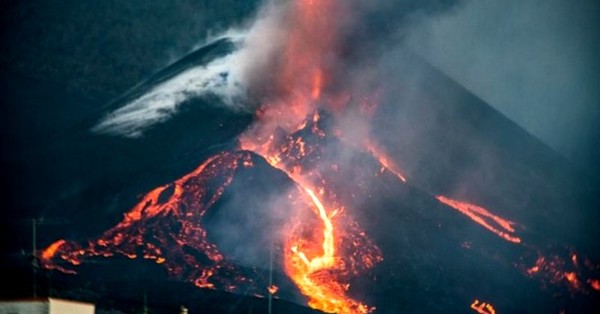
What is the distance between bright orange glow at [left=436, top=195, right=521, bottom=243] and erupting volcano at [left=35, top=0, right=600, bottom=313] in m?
0.08

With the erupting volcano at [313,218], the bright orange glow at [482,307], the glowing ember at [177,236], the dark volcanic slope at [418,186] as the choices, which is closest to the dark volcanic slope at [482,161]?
the dark volcanic slope at [418,186]

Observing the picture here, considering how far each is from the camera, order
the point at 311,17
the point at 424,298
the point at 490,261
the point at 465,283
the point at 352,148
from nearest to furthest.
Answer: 1. the point at 424,298
2. the point at 465,283
3. the point at 490,261
4. the point at 352,148
5. the point at 311,17

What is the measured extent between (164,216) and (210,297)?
13.8ft

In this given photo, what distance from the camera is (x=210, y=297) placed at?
15.8m

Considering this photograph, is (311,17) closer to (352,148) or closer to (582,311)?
(352,148)

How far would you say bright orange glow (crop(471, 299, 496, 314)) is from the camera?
56.3ft

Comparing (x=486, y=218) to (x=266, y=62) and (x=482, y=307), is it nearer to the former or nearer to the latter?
(x=482, y=307)

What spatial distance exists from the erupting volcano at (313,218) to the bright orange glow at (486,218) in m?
0.08

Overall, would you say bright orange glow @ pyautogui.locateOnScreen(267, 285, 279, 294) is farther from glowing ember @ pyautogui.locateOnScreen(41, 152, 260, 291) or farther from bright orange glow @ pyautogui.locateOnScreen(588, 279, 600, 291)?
bright orange glow @ pyautogui.locateOnScreen(588, 279, 600, 291)

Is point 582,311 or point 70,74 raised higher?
point 70,74

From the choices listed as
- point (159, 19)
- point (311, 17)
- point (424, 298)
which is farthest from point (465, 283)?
point (159, 19)

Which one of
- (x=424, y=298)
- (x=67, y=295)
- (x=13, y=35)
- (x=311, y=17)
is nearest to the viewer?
(x=67, y=295)

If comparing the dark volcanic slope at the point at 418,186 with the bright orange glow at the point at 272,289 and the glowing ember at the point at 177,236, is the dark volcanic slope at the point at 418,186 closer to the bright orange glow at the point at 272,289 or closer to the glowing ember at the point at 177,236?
the glowing ember at the point at 177,236

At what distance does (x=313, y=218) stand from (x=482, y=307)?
575 cm
